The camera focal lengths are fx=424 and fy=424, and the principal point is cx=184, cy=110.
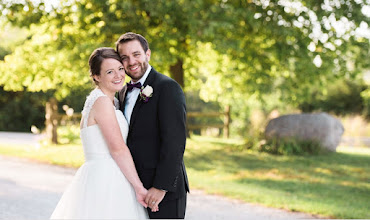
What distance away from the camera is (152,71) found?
385cm

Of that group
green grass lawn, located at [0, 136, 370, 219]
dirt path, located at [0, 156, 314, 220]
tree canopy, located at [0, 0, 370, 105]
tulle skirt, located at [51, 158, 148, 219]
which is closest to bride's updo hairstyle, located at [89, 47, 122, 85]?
tulle skirt, located at [51, 158, 148, 219]

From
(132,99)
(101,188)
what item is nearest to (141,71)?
(132,99)

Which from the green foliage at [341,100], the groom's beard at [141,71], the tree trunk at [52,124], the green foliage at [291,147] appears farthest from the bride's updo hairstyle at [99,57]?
the green foliage at [341,100]

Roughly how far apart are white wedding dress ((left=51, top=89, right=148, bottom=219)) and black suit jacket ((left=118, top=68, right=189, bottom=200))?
5.9 inches

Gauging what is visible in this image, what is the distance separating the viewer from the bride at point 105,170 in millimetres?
3588

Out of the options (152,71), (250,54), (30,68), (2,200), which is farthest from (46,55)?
(152,71)

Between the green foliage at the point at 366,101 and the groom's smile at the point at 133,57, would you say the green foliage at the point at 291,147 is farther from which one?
the green foliage at the point at 366,101

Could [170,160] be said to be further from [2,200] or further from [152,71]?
[2,200]

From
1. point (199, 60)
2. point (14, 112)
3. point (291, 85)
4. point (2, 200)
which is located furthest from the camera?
point (14, 112)

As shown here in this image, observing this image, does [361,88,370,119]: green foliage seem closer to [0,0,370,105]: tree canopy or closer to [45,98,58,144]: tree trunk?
[0,0,370,105]: tree canopy

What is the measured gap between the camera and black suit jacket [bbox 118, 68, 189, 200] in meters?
3.51

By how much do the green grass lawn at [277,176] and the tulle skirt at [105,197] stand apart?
4667 mm

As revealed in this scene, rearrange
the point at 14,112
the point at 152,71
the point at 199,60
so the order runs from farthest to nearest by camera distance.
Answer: the point at 14,112
the point at 199,60
the point at 152,71

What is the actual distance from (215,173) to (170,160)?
7738mm
